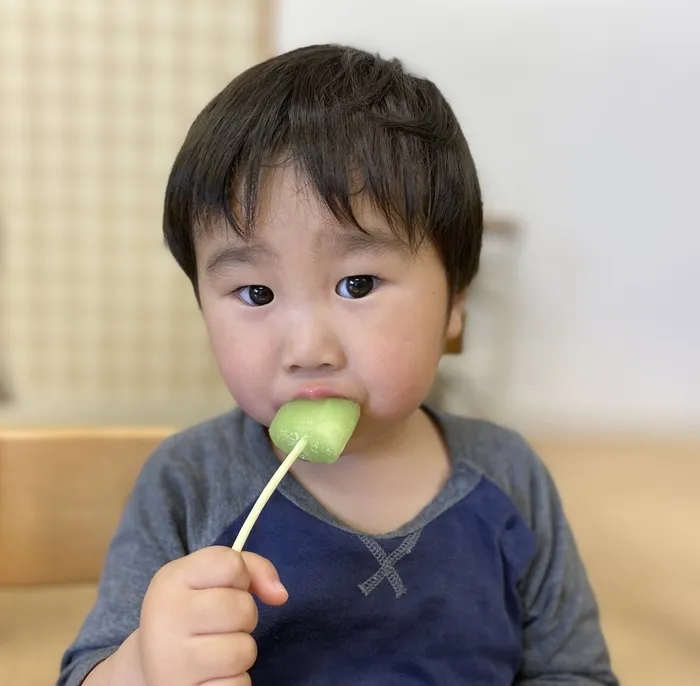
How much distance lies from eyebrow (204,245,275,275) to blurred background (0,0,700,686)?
1.47ft

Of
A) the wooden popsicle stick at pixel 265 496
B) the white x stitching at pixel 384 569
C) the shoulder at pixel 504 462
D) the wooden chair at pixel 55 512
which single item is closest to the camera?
the wooden popsicle stick at pixel 265 496

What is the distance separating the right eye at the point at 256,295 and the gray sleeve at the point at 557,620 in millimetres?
396

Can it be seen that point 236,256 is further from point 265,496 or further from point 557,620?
point 557,620

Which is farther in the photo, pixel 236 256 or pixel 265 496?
pixel 236 256

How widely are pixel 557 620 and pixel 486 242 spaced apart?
0.68m

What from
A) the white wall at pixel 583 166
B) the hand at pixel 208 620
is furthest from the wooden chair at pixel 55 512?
the white wall at pixel 583 166

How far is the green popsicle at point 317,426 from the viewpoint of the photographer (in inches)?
23.2

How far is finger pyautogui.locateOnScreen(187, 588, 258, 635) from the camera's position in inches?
19.5

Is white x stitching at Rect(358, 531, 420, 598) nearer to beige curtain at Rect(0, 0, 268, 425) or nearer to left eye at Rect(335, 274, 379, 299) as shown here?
left eye at Rect(335, 274, 379, 299)

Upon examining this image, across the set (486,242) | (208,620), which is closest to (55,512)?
(208,620)

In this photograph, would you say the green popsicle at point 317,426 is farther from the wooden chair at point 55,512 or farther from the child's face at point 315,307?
→ the wooden chair at point 55,512

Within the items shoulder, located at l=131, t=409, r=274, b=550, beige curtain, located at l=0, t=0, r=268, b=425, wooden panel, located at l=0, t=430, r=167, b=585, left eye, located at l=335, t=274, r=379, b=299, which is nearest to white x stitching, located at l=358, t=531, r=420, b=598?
shoulder, located at l=131, t=409, r=274, b=550

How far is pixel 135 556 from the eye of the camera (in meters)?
0.70

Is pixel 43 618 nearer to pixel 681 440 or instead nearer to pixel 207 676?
pixel 207 676
